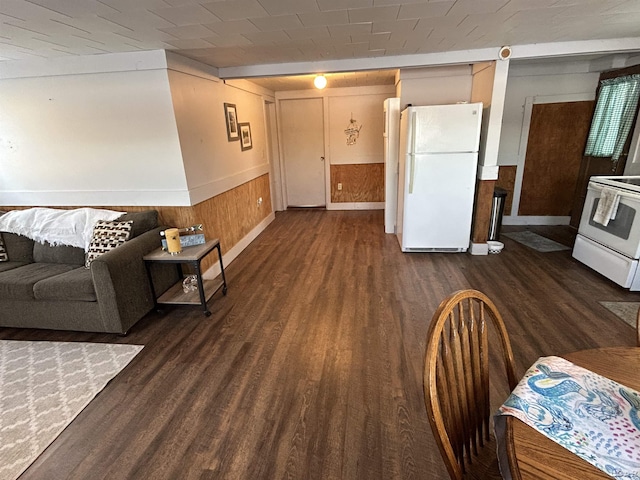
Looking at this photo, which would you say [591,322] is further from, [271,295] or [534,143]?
[534,143]

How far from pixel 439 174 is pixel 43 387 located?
390 cm

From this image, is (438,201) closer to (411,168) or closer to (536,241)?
(411,168)

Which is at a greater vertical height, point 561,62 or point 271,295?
point 561,62

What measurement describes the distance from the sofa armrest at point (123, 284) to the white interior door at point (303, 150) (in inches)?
161

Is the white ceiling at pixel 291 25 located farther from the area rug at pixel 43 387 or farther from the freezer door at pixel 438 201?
the area rug at pixel 43 387

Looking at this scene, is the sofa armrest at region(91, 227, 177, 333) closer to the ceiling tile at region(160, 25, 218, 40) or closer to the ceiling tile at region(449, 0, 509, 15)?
the ceiling tile at region(160, 25, 218, 40)

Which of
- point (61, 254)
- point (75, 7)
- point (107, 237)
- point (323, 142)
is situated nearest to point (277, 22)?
point (75, 7)

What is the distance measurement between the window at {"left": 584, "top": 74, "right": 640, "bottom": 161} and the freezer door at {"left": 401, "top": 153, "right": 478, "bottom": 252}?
75.3 inches

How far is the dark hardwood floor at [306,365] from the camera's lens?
5.06ft

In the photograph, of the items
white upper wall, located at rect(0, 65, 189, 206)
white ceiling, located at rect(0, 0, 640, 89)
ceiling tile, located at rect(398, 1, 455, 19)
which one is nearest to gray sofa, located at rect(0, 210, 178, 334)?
white upper wall, located at rect(0, 65, 189, 206)

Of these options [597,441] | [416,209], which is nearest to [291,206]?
[416,209]

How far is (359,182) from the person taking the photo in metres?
6.25

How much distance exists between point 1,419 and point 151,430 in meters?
0.89

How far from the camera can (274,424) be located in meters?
1.71
